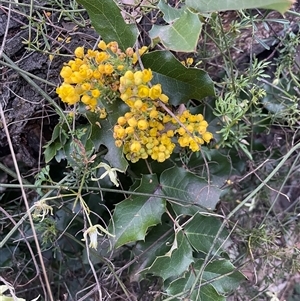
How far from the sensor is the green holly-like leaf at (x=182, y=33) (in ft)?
1.97

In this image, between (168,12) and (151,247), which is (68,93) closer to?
(168,12)

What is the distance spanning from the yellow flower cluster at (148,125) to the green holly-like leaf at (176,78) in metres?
0.04

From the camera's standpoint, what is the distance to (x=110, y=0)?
27.2 inches

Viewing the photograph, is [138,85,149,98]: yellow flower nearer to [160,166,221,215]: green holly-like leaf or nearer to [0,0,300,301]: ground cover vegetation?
[0,0,300,301]: ground cover vegetation

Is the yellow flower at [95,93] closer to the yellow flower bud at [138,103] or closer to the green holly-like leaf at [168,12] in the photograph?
the yellow flower bud at [138,103]

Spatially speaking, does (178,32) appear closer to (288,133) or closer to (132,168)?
(132,168)

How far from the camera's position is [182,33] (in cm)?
63

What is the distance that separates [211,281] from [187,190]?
0.19 m

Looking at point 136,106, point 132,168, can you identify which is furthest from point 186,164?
point 136,106

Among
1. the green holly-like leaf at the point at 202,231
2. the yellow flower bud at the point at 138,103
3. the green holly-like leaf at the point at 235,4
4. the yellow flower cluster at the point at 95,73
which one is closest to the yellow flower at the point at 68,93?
the yellow flower cluster at the point at 95,73

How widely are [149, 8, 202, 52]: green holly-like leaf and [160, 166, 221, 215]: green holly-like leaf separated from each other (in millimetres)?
297

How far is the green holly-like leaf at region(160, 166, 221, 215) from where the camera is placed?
0.86 m

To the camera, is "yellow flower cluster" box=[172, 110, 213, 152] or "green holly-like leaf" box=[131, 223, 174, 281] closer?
"yellow flower cluster" box=[172, 110, 213, 152]

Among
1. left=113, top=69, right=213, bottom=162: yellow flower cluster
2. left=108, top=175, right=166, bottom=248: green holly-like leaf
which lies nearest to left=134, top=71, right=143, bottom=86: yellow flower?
left=113, top=69, right=213, bottom=162: yellow flower cluster
